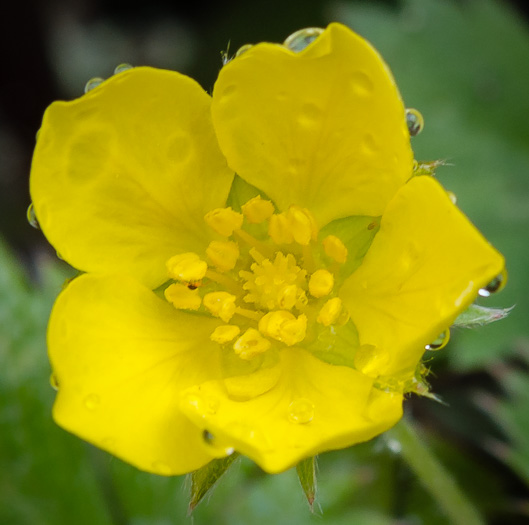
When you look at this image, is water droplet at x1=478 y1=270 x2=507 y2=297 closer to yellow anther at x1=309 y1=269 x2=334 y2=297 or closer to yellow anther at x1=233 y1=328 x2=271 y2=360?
yellow anther at x1=309 y1=269 x2=334 y2=297

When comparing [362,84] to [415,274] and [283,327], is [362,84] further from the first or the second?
[283,327]

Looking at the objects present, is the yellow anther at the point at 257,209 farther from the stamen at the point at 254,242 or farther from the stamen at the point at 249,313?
the stamen at the point at 249,313

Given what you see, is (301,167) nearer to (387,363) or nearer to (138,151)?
(138,151)

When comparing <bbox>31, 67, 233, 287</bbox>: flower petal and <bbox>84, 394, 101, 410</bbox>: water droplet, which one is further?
<bbox>31, 67, 233, 287</bbox>: flower petal

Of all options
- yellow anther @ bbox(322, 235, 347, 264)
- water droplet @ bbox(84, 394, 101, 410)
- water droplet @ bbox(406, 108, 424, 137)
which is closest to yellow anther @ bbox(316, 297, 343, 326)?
yellow anther @ bbox(322, 235, 347, 264)

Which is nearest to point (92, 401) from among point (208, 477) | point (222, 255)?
point (208, 477)

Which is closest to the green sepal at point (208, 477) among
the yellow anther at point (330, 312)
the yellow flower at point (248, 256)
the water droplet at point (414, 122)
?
the yellow flower at point (248, 256)

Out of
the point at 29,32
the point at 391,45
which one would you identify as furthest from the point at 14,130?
the point at 391,45

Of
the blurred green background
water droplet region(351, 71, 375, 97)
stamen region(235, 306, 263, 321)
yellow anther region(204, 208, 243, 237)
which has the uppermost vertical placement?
water droplet region(351, 71, 375, 97)
